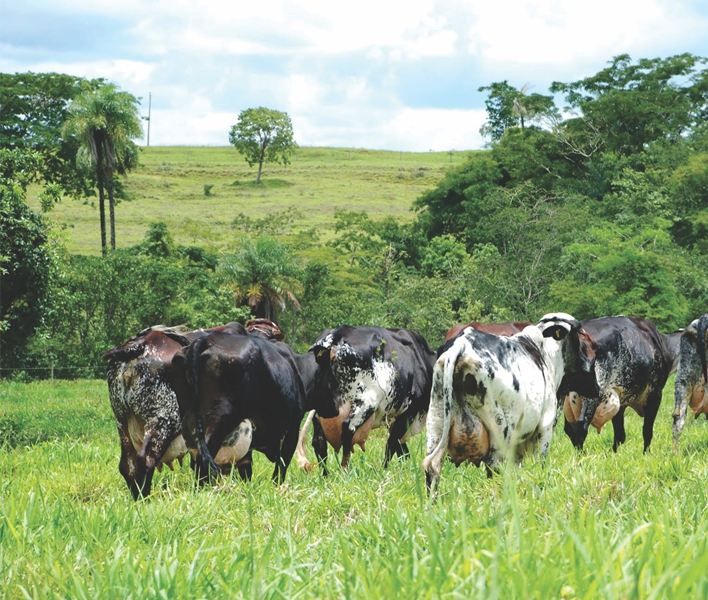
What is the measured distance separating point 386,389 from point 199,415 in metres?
3.70

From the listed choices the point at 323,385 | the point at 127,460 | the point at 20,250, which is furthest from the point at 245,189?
the point at 127,460

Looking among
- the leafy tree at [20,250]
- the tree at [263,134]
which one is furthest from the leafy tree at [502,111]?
the leafy tree at [20,250]

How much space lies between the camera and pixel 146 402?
8.88 m

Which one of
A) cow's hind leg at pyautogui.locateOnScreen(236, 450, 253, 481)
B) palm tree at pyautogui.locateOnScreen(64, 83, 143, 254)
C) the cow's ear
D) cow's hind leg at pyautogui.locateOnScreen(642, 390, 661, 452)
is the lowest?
cow's hind leg at pyautogui.locateOnScreen(642, 390, 661, 452)

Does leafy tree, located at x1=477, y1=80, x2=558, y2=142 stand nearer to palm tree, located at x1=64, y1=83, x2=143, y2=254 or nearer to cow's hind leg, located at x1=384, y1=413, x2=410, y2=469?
palm tree, located at x1=64, y1=83, x2=143, y2=254

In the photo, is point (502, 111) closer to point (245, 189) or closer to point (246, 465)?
point (245, 189)

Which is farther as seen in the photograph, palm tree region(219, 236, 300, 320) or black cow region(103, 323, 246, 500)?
palm tree region(219, 236, 300, 320)

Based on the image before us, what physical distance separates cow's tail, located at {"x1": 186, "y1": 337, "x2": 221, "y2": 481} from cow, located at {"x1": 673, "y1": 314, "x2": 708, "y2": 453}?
17.6ft

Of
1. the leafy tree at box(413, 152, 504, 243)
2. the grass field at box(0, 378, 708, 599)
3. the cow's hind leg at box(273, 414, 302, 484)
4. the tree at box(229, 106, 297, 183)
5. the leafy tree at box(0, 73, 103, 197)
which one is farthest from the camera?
the tree at box(229, 106, 297, 183)

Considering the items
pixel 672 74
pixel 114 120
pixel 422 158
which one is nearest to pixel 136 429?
pixel 114 120

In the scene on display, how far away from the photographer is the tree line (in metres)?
31.6

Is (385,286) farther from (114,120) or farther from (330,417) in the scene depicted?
(330,417)

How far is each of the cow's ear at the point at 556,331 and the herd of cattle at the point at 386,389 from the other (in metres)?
0.01

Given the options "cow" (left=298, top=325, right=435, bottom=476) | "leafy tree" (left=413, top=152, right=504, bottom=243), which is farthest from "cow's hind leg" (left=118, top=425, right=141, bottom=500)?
"leafy tree" (left=413, top=152, right=504, bottom=243)
